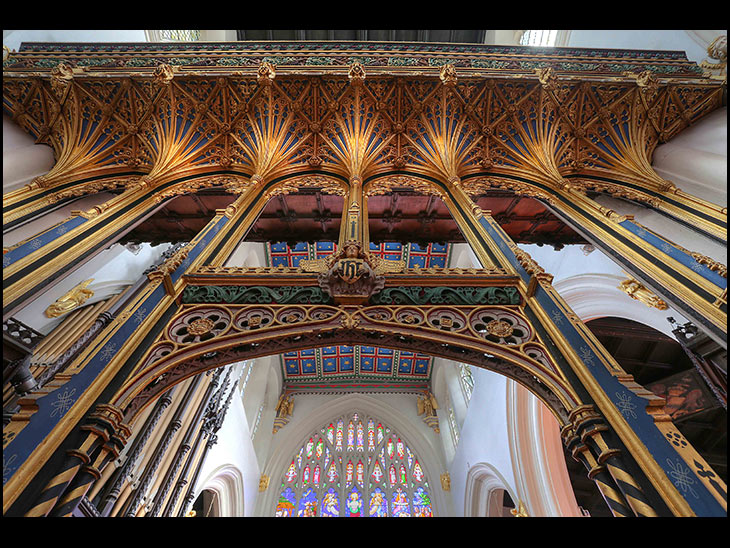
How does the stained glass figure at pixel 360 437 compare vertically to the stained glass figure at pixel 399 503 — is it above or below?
above

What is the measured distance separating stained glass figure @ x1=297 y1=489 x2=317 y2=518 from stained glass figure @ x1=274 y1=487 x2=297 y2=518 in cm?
27

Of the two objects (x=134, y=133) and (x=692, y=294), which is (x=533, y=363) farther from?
(x=134, y=133)

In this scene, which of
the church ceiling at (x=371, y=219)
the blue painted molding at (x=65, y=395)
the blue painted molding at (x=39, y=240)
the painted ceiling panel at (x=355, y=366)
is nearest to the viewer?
the blue painted molding at (x=65, y=395)

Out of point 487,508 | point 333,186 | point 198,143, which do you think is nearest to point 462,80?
point 333,186

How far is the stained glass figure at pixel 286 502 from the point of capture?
39.7 feet

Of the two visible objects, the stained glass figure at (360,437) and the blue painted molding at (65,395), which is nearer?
the blue painted molding at (65,395)

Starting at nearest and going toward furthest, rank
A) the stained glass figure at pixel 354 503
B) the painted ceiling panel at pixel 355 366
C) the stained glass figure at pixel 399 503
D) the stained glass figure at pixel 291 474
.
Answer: the stained glass figure at pixel 399 503
the stained glass figure at pixel 354 503
the stained glass figure at pixel 291 474
the painted ceiling panel at pixel 355 366

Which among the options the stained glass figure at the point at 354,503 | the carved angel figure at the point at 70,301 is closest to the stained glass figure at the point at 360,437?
the stained glass figure at the point at 354,503

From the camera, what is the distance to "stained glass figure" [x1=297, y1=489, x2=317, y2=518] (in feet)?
39.2

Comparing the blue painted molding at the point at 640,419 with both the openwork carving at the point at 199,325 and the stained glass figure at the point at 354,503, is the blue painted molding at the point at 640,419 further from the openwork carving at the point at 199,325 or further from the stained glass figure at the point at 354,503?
the stained glass figure at the point at 354,503

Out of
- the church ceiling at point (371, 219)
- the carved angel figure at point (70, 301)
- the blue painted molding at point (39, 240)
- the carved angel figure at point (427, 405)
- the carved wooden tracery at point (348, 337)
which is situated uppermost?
the carved angel figure at point (427, 405)

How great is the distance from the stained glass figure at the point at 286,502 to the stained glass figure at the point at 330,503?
106cm

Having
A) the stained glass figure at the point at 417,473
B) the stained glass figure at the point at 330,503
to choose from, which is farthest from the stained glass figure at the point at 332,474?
the stained glass figure at the point at 417,473

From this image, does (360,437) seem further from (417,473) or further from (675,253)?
(675,253)
